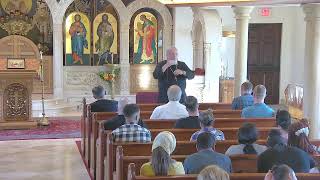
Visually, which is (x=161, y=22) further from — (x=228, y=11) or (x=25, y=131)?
(x=25, y=131)

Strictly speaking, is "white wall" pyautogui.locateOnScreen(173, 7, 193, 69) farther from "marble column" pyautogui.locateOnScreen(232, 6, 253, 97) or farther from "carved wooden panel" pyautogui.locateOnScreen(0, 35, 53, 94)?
"carved wooden panel" pyautogui.locateOnScreen(0, 35, 53, 94)

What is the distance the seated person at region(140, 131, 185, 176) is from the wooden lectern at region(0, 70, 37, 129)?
266 inches

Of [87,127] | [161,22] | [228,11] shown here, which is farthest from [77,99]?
[87,127]

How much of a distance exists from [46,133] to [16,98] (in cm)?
97

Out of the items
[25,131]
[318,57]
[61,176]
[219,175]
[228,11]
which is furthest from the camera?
[228,11]

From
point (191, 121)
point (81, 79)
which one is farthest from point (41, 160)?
point (81, 79)

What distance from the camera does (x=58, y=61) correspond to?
50.0ft

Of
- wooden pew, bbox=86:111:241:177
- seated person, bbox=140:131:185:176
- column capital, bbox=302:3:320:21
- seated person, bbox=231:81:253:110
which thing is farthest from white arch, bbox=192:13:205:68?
seated person, bbox=140:131:185:176

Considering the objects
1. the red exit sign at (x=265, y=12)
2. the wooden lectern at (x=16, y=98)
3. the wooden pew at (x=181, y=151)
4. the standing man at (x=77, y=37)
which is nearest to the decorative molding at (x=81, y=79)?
the standing man at (x=77, y=37)

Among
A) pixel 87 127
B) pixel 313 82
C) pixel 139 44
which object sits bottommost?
pixel 87 127

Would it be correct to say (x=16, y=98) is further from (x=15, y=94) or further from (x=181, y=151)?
(x=181, y=151)

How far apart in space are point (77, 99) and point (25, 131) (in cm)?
418

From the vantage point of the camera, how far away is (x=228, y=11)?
15.2 m

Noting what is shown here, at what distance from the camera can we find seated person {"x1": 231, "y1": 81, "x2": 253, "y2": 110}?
28.2 feet
